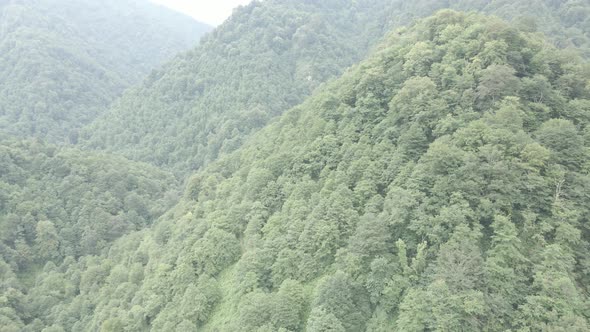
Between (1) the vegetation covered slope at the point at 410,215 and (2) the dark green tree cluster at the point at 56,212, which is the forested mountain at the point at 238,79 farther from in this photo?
(1) the vegetation covered slope at the point at 410,215

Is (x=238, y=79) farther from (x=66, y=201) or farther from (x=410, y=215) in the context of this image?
(x=410, y=215)

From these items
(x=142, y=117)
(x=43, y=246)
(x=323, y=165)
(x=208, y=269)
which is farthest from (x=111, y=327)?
(x=142, y=117)

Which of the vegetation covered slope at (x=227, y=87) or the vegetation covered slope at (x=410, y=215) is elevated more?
the vegetation covered slope at (x=410, y=215)

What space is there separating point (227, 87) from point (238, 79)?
528 centimetres

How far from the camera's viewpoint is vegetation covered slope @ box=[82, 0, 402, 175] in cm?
14762

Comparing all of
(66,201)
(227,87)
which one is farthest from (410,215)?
(227,87)

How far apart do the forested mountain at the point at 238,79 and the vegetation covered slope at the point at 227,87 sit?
363mm

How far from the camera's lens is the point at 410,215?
133ft

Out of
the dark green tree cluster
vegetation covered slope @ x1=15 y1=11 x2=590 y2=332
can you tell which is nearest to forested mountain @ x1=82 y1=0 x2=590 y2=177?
the dark green tree cluster

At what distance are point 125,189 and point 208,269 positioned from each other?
68.3m

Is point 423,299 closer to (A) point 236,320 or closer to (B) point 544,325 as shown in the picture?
(B) point 544,325

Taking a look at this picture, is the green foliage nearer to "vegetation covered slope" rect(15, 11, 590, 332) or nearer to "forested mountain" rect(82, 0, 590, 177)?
"vegetation covered slope" rect(15, 11, 590, 332)

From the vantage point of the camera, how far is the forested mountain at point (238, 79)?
140m

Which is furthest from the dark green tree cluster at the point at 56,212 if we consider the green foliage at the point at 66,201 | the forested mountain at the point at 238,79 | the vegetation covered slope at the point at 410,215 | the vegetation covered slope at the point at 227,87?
the forested mountain at the point at 238,79
